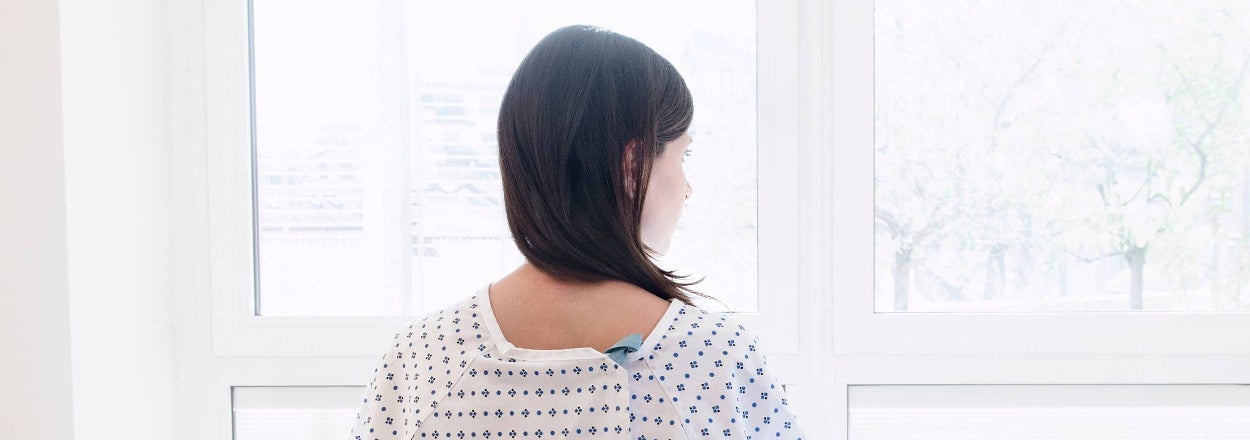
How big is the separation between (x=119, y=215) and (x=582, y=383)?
0.99 m

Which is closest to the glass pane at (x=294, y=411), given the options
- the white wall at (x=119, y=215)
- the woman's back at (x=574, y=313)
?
the white wall at (x=119, y=215)

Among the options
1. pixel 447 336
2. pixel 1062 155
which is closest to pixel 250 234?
pixel 447 336

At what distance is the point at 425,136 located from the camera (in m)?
1.53

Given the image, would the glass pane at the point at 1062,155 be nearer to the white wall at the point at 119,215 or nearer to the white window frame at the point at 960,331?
the white window frame at the point at 960,331

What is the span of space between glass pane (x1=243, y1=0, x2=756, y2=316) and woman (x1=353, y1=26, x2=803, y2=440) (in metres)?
0.71

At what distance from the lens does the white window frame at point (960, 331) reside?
4.89ft

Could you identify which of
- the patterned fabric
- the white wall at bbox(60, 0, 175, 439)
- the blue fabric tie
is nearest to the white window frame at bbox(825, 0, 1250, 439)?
the patterned fabric

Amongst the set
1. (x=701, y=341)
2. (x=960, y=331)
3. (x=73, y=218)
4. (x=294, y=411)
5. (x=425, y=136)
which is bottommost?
(x=294, y=411)

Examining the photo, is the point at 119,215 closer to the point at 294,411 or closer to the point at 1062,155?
the point at 294,411

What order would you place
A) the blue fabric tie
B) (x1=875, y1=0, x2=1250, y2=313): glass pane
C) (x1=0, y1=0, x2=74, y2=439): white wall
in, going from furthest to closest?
(x1=875, y1=0, x2=1250, y2=313): glass pane
(x1=0, y1=0, x2=74, y2=439): white wall
the blue fabric tie

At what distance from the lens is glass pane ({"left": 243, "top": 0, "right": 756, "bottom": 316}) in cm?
153

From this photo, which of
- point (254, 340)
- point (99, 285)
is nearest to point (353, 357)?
point (254, 340)

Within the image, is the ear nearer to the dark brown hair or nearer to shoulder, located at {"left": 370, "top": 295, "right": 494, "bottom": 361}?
the dark brown hair

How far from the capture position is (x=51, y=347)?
1273mm
